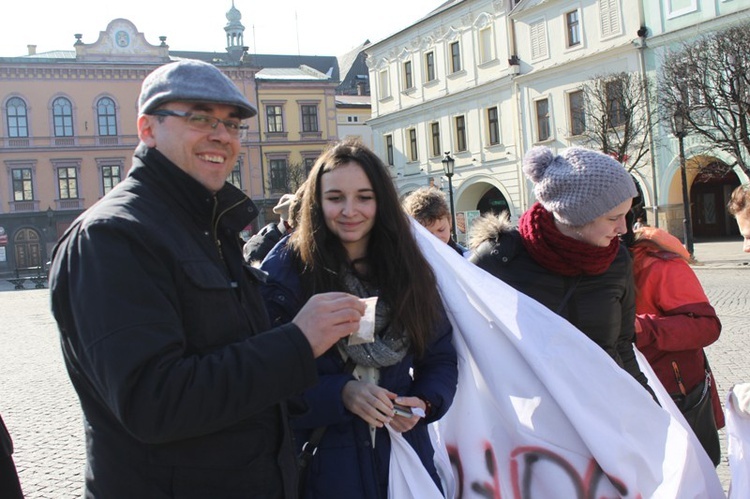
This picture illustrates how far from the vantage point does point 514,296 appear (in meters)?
2.78

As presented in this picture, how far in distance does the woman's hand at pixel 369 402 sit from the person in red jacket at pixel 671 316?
1.36 meters

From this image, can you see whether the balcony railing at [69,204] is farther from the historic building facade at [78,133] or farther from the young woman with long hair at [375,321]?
the young woman with long hair at [375,321]

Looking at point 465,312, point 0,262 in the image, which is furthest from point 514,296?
point 0,262

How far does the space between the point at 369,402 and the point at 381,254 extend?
633 mm

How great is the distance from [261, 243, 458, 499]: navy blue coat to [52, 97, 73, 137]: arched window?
159ft

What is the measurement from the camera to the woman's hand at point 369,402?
2332mm

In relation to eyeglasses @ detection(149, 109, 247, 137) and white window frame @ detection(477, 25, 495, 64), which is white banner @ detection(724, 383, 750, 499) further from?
white window frame @ detection(477, 25, 495, 64)

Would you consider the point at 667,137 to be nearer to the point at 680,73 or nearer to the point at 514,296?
the point at 680,73

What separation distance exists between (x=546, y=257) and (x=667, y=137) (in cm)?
2799

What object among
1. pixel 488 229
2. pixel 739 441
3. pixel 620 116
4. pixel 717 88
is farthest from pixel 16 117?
pixel 739 441

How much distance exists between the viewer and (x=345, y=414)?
239 cm

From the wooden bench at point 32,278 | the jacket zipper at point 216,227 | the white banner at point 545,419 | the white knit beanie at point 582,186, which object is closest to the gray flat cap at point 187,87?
the jacket zipper at point 216,227

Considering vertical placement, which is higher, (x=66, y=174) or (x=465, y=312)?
(x=66, y=174)

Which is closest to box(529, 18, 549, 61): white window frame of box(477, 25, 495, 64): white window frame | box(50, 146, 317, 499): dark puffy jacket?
box(477, 25, 495, 64): white window frame
